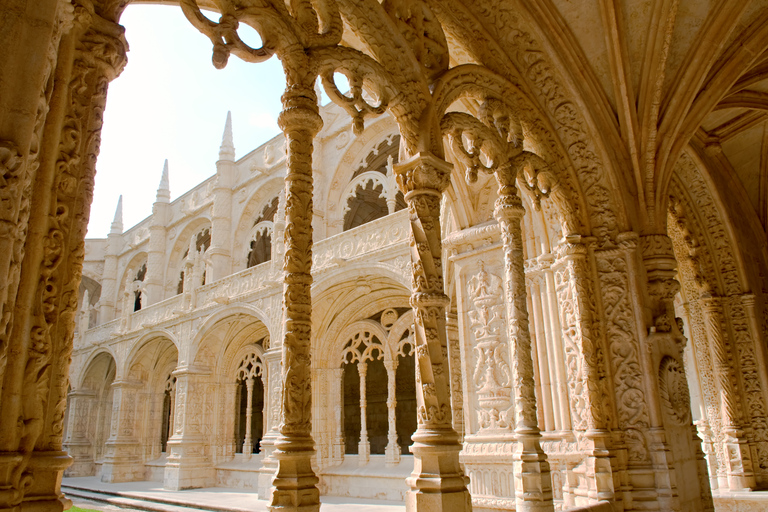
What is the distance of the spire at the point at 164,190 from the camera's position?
1907 centimetres

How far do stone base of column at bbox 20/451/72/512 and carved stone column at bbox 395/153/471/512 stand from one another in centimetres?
183

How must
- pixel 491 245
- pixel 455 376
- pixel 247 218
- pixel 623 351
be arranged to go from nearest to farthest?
1. pixel 623 351
2. pixel 491 245
3. pixel 455 376
4. pixel 247 218

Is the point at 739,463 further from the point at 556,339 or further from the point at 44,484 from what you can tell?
the point at 44,484

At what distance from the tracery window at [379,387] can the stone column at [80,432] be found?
903cm

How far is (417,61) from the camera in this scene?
3836mm

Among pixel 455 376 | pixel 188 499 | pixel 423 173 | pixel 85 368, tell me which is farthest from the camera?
pixel 85 368

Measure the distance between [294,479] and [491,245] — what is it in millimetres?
4135

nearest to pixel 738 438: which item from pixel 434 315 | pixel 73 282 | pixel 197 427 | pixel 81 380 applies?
pixel 434 315

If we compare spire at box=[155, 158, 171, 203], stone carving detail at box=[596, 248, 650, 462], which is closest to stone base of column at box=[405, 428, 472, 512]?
stone carving detail at box=[596, 248, 650, 462]

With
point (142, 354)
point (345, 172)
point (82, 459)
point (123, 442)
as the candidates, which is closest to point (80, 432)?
point (82, 459)

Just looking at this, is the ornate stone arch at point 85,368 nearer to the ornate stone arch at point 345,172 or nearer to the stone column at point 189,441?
the stone column at point 189,441

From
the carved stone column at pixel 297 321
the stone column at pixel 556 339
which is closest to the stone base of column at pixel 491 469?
the stone column at pixel 556 339

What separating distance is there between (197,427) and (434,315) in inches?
489

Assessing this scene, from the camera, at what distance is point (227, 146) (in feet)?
53.0
